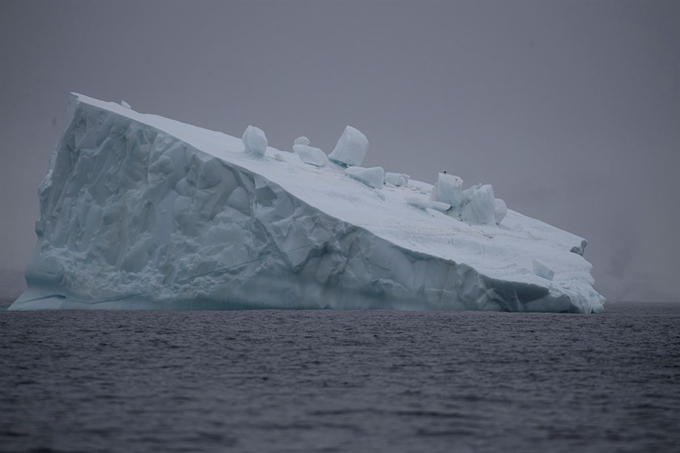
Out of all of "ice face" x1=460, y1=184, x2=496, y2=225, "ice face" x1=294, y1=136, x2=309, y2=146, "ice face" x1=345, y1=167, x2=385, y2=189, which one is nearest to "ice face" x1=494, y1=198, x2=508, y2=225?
"ice face" x1=460, y1=184, x2=496, y2=225

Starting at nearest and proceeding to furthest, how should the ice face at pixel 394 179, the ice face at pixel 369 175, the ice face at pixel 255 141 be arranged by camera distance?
the ice face at pixel 255 141 → the ice face at pixel 369 175 → the ice face at pixel 394 179

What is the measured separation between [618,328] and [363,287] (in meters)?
7.05

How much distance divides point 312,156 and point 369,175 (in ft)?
8.16

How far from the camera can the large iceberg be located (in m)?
21.8

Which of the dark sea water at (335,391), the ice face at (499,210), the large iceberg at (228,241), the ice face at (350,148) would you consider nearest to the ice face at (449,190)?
the ice face at (499,210)

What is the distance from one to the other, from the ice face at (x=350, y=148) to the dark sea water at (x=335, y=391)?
13.6 metres

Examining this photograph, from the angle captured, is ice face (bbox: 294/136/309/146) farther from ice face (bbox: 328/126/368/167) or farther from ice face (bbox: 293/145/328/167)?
ice face (bbox: 293/145/328/167)

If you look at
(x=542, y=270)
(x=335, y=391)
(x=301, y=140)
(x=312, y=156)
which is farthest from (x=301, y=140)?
(x=335, y=391)

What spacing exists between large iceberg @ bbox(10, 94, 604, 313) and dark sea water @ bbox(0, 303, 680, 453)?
15.6 ft

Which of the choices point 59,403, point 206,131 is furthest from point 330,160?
point 59,403

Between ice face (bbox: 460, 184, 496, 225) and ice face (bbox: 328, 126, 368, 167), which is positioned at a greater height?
ice face (bbox: 328, 126, 368, 167)

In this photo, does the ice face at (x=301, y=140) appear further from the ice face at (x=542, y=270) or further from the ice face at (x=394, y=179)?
the ice face at (x=542, y=270)

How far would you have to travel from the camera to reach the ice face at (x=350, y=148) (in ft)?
98.2

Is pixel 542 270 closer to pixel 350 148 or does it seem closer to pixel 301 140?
pixel 350 148
